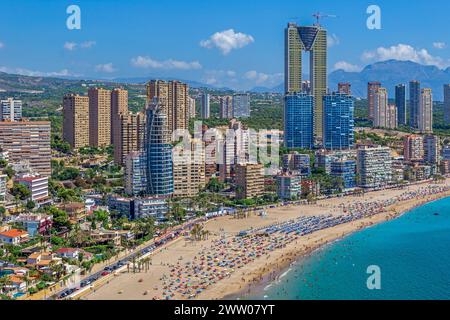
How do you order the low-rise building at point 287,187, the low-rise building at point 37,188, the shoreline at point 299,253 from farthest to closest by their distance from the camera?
the low-rise building at point 287,187, the low-rise building at point 37,188, the shoreline at point 299,253

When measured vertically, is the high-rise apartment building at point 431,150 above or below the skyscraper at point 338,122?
below

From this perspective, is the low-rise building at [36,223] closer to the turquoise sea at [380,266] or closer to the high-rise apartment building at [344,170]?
the turquoise sea at [380,266]

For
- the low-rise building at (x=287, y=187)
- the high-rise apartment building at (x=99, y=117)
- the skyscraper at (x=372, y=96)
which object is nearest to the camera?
the low-rise building at (x=287, y=187)

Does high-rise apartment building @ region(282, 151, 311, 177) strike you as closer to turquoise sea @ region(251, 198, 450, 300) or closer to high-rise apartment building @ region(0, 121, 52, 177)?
turquoise sea @ region(251, 198, 450, 300)

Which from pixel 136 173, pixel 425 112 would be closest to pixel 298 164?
pixel 136 173

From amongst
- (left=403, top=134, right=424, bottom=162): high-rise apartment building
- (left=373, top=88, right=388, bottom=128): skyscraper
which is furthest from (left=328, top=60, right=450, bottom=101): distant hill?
(left=403, top=134, right=424, bottom=162): high-rise apartment building

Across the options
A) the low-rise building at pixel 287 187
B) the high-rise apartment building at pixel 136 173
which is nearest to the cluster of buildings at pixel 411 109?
the low-rise building at pixel 287 187
